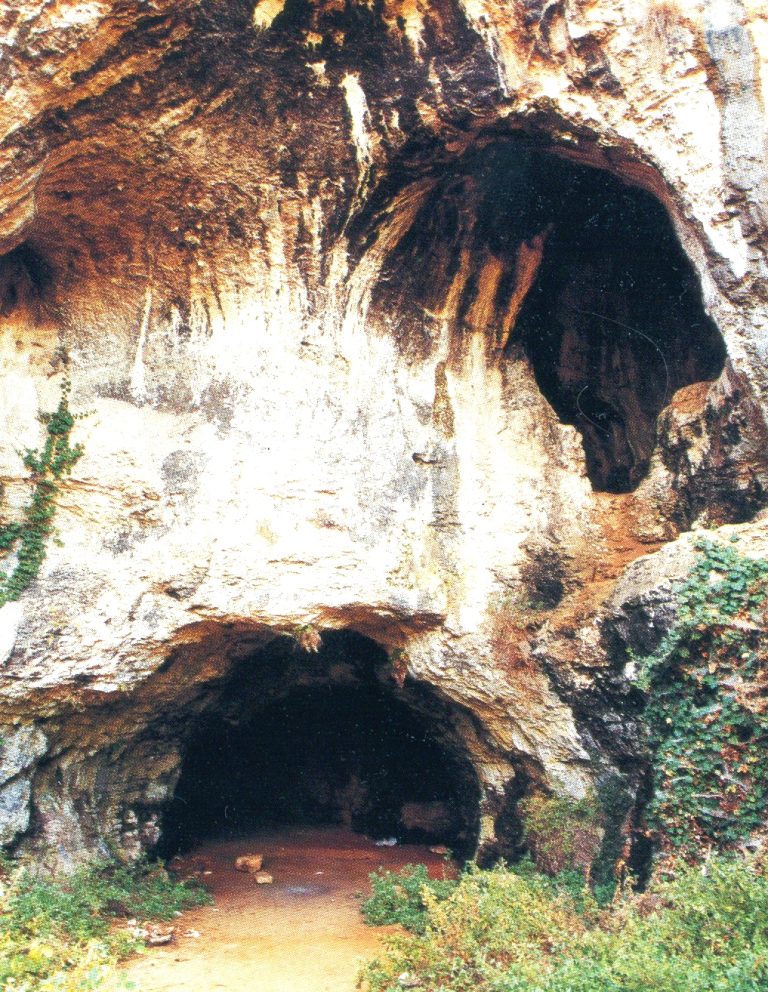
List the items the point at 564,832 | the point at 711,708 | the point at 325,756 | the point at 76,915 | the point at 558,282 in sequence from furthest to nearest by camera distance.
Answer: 1. the point at 325,756
2. the point at 558,282
3. the point at 564,832
4. the point at 76,915
5. the point at 711,708

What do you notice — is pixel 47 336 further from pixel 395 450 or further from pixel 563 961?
pixel 563 961

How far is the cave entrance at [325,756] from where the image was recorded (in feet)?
31.2

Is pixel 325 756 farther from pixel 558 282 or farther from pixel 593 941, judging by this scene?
pixel 558 282

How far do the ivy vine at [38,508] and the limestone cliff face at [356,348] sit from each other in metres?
0.14

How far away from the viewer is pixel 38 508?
7.41m

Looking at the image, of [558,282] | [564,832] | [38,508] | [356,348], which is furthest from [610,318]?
[38,508]

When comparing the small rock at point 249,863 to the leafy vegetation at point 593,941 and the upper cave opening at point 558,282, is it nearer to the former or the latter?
the leafy vegetation at point 593,941

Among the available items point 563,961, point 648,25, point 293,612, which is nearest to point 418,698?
point 293,612

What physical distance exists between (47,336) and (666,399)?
6.95 meters

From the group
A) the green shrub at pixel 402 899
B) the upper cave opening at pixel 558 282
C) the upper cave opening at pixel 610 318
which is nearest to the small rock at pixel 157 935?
the green shrub at pixel 402 899

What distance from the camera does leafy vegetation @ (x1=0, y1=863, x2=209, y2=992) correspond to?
16.0ft

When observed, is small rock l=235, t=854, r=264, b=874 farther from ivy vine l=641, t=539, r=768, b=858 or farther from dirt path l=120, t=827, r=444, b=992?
ivy vine l=641, t=539, r=768, b=858

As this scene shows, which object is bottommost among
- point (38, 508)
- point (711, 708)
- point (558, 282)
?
point (711, 708)

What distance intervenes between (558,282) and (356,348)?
290cm
